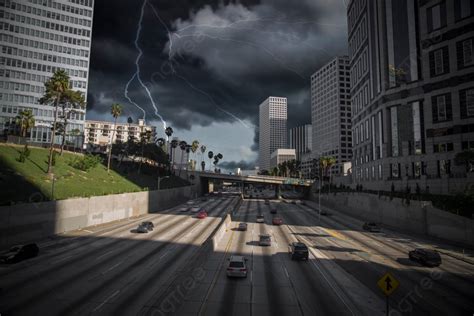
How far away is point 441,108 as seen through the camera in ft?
218

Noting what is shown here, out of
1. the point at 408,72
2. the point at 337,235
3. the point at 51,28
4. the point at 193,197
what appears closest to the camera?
the point at 337,235

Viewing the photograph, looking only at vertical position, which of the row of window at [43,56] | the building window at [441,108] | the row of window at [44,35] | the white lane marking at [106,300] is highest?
the row of window at [44,35]

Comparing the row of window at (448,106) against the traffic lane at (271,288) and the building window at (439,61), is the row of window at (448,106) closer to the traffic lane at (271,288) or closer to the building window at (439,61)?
the building window at (439,61)

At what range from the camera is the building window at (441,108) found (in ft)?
213

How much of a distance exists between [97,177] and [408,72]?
7878 centimetres

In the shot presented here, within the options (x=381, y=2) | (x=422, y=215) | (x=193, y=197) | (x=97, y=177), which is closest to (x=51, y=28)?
(x=97, y=177)

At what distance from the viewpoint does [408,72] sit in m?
75.0

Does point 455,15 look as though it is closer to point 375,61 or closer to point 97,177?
point 375,61

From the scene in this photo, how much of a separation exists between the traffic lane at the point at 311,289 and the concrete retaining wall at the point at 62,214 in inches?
1124

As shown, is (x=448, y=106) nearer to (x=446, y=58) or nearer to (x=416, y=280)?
(x=446, y=58)

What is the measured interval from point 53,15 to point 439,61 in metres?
115

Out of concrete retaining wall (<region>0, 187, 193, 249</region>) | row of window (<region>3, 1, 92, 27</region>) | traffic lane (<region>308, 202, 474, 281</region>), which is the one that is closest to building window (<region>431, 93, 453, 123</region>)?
traffic lane (<region>308, 202, 474, 281</region>)

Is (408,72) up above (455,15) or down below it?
below

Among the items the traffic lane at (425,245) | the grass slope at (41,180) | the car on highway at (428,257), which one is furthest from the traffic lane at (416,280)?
the grass slope at (41,180)
